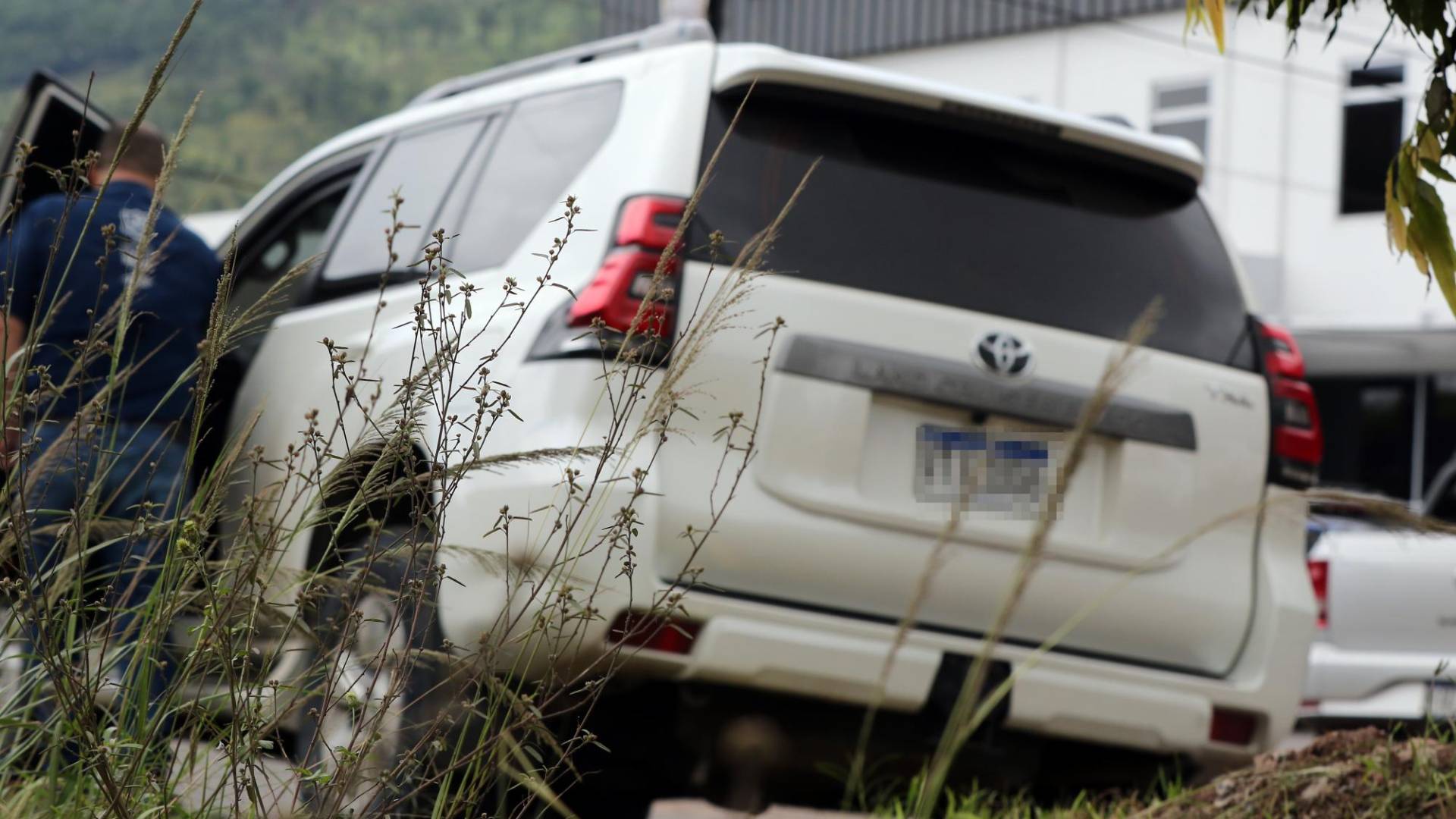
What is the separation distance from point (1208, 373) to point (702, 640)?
5.09ft

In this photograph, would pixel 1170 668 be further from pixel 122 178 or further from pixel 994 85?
pixel 994 85

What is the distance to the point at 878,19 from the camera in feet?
82.7

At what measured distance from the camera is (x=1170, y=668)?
403 centimetres

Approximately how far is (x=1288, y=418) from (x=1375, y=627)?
4.54 metres

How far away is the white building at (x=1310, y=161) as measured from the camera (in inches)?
749

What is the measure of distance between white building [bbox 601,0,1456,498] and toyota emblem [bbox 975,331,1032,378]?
44.5ft

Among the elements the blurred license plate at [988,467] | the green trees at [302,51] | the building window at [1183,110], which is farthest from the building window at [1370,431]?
the green trees at [302,51]

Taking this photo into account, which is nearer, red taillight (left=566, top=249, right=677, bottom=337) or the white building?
red taillight (left=566, top=249, right=677, bottom=337)

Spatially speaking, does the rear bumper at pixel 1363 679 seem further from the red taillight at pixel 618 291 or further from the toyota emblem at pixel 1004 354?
the red taillight at pixel 618 291

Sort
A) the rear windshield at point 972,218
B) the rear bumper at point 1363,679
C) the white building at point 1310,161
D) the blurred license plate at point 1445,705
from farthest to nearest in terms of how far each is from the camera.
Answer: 1. the white building at point 1310,161
2. the rear bumper at point 1363,679
3. the rear windshield at point 972,218
4. the blurred license plate at point 1445,705

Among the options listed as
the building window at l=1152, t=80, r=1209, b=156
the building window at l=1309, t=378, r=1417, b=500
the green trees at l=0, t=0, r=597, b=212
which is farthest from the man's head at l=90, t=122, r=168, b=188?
the green trees at l=0, t=0, r=597, b=212

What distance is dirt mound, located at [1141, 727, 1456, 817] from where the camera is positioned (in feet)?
10.3

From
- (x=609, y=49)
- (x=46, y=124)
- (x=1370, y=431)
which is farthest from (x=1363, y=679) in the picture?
(x=1370, y=431)

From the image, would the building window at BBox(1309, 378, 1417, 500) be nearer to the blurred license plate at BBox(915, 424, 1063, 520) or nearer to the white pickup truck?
the white pickup truck
